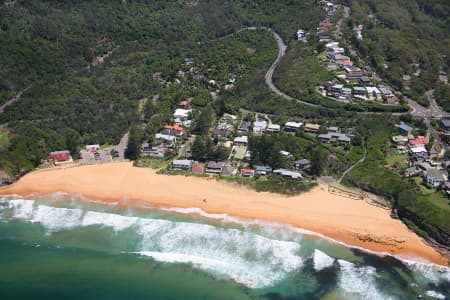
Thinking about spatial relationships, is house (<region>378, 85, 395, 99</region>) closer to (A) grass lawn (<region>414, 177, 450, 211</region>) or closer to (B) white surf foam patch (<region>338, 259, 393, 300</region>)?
(A) grass lawn (<region>414, 177, 450, 211</region>)

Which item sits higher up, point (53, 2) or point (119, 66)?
point (53, 2)

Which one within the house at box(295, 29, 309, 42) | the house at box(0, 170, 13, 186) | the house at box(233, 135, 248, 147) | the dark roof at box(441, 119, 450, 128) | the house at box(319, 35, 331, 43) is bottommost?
the house at box(0, 170, 13, 186)

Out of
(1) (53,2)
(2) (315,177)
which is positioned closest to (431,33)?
(2) (315,177)

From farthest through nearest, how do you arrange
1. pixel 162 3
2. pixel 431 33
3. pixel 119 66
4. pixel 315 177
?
pixel 162 3 → pixel 431 33 → pixel 119 66 → pixel 315 177

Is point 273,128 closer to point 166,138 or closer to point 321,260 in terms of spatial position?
point 166,138

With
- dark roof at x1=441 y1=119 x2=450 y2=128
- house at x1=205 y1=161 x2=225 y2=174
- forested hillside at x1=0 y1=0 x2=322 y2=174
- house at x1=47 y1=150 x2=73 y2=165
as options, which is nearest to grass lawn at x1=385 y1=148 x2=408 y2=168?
dark roof at x1=441 y1=119 x2=450 y2=128

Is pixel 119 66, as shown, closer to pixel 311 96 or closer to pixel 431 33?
pixel 311 96
